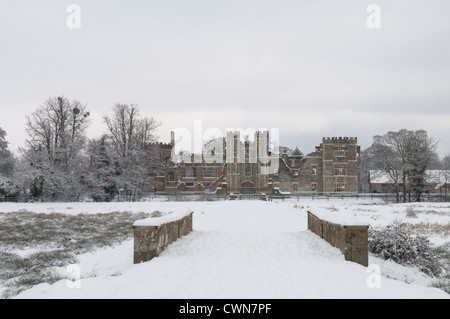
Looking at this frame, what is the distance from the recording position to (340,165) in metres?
57.2

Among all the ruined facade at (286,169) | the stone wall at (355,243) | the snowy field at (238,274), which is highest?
the ruined facade at (286,169)

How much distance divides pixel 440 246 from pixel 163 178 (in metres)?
54.4

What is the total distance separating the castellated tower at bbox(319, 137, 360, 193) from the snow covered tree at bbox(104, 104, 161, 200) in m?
27.9

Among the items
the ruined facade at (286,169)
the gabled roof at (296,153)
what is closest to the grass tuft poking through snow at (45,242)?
the ruined facade at (286,169)

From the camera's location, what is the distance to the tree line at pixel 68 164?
34500 mm

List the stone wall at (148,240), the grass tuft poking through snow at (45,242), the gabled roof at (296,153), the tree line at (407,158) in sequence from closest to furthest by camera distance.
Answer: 1. the grass tuft poking through snow at (45,242)
2. the stone wall at (148,240)
3. the tree line at (407,158)
4. the gabled roof at (296,153)

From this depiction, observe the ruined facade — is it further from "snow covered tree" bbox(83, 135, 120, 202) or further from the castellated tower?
"snow covered tree" bbox(83, 135, 120, 202)

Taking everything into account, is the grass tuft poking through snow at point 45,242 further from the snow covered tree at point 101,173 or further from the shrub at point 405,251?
the snow covered tree at point 101,173

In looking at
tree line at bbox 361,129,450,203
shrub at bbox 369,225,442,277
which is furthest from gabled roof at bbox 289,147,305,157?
shrub at bbox 369,225,442,277

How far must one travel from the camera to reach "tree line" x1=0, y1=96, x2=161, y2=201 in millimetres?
34500

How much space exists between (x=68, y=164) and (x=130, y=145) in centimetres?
773

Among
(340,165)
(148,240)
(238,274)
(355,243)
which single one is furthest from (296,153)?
(238,274)

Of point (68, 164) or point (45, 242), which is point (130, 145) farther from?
point (45, 242)

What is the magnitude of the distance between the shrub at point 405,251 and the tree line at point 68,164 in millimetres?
31372
